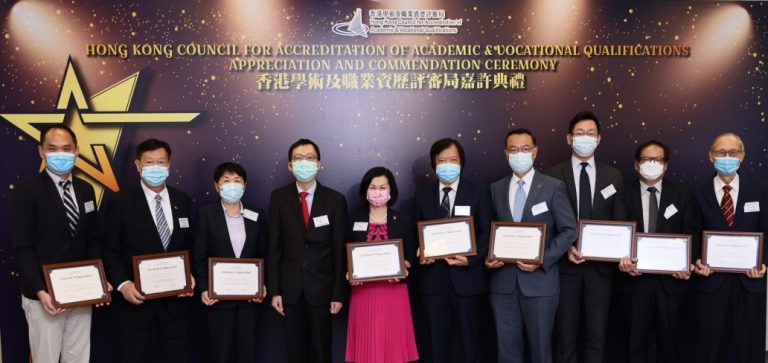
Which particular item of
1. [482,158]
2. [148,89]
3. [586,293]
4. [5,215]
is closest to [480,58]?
[482,158]

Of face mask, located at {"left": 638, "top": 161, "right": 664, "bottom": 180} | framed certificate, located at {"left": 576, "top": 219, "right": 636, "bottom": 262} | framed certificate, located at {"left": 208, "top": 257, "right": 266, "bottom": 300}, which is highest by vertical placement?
face mask, located at {"left": 638, "top": 161, "right": 664, "bottom": 180}

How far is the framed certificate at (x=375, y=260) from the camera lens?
3539 mm

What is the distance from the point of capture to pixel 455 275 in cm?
366

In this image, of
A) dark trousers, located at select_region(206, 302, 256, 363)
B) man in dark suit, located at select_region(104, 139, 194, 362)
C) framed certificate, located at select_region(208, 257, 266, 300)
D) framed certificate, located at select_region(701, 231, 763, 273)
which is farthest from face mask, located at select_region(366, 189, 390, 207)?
framed certificate, located at select_region(701, 231, 763, 273)

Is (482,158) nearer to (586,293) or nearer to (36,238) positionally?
(586,293)

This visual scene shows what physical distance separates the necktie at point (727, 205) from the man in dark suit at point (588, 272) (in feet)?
2.22

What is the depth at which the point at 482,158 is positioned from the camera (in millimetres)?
4492

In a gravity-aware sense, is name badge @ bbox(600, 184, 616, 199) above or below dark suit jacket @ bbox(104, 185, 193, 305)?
above

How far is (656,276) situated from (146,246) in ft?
11.0

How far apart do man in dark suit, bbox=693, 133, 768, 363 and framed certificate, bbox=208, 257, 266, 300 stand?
2953 mm

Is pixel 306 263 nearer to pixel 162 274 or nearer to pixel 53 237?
pixel 162 274

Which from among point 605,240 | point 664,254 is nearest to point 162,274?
point 605,240

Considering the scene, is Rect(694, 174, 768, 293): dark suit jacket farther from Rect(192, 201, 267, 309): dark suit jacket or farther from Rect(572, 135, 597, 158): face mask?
Rect(192, 201, 267, 309): dark suit jacket

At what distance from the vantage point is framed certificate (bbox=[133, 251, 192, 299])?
3.39 meters
